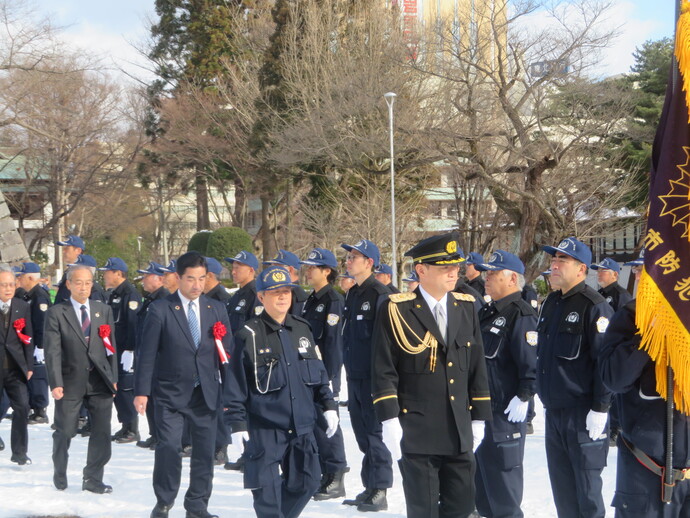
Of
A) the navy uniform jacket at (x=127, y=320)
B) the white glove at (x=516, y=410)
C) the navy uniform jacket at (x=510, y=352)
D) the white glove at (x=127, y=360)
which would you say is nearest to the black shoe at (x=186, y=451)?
the white glove at (x=127, y=360)

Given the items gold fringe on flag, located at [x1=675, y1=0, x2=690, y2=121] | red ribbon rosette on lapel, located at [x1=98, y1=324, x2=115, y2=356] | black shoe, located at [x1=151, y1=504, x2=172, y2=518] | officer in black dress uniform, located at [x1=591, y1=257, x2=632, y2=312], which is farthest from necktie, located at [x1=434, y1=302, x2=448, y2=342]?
officer in black dress uniform, located at [x1=591, y1=257, x2=632, y2=312]

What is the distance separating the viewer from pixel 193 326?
7.21 m

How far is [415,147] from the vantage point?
2802cm

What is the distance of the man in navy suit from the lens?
695 centimetres

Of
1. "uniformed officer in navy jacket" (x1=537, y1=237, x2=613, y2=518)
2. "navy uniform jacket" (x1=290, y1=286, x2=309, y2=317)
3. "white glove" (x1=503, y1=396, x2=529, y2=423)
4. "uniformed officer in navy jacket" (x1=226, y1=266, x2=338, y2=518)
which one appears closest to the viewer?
"uniformed officer in navy jacket" (x1=226, y1=266, x2=338, y2=518)

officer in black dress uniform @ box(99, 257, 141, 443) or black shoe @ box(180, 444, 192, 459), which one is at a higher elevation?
officer in black dress uniform @ box(99, 257, 141, 443)

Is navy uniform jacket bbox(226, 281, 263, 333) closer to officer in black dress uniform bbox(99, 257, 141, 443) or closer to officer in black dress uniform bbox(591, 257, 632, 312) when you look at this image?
officer in black dress uniform bbox(99, 257, 141, 443)

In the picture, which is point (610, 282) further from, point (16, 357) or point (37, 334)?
point (37, 334)

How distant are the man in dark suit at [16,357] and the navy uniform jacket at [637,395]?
6955 mm

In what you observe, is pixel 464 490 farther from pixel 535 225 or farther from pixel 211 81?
pixel 211 81

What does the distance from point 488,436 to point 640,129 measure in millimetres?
22015

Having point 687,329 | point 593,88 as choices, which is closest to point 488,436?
point 687,329

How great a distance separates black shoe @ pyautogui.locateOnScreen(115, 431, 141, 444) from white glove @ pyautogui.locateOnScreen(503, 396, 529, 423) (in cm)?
595

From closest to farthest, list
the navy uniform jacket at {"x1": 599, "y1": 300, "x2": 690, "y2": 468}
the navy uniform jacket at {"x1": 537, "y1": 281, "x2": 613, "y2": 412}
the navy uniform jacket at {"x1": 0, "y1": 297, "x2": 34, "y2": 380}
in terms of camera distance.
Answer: the navy uniform jacket at {"x1": 599, "y1": 300, "x2": 690, "y2": 468} < the navy uniform jacket at {"x1": 537, "y1": 281, "x2": 613, "y2": 412} < the navy uniform jacket at {"x1": 0, "y1": 297, "x2": 34, "y2": 380}
